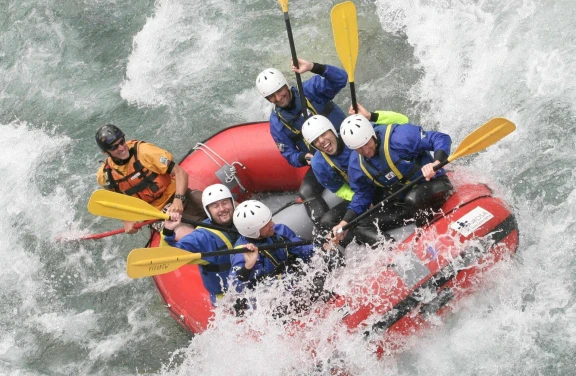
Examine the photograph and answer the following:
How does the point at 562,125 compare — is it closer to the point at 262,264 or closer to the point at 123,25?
the point at 262,264

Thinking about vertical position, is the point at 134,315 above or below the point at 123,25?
below

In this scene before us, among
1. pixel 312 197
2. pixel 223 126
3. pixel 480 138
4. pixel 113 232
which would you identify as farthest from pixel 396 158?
pixel 223 126

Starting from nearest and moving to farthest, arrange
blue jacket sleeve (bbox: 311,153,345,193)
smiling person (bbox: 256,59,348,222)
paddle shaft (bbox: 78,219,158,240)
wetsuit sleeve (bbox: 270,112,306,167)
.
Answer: blue jacket sleeve (bbox: 311,153,345,193), smiling person (bbox: 256,59,348,222), wetsuit sleeve (bbox: 270,112,306,167), paddle shaft (bbox: 78,219,158,240)

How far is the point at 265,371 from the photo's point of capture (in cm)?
485

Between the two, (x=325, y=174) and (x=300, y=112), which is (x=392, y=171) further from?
(x=300, y=112)

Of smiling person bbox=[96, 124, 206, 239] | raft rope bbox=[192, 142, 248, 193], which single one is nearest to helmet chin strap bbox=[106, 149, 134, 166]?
smiling person bbox=[96, 124, 206, 239]

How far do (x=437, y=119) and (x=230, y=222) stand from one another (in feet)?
9.78

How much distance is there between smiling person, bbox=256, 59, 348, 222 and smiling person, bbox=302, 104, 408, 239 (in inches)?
6.1

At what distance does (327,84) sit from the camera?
5.52m

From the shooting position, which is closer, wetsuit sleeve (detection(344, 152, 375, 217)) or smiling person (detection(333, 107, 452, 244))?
smiling person (detection(333, 107, 452, 244))

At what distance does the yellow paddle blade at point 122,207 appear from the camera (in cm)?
525

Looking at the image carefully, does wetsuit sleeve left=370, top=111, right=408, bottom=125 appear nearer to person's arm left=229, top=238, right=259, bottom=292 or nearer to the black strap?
the black strap

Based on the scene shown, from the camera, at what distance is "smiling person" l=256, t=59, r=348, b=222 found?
540cm

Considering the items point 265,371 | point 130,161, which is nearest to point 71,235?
point 130,161
